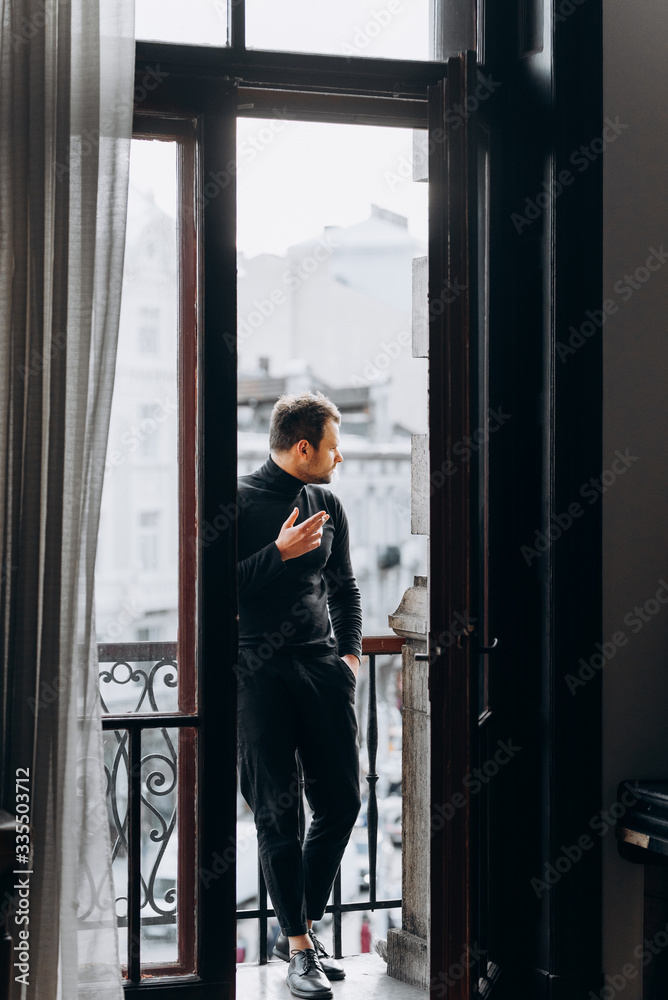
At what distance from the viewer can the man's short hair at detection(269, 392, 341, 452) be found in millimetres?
2615

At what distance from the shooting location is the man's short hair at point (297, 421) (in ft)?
8.58

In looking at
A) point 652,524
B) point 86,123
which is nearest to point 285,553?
point 652,524

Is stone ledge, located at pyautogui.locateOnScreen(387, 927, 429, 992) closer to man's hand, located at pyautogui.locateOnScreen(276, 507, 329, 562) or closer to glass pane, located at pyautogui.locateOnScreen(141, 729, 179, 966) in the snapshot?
glass pane, located at pyautogui.locateOnScreen(141, 729, 179, 966)

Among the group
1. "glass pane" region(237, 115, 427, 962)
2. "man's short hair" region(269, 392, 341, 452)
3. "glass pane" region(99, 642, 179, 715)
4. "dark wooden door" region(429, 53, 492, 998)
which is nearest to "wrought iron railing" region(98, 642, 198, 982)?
"glass pane" region(99, 642, 179, 715)

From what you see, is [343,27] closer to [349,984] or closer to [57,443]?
[57,443]

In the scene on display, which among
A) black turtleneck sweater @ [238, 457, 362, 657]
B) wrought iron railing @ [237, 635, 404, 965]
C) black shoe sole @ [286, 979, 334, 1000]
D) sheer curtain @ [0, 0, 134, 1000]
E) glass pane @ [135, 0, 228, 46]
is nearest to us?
sheer curtain @ [0, 0, 134, 1000]

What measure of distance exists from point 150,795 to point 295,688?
0.53 metres

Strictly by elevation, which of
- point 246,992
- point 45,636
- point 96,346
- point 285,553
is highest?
point 96,346

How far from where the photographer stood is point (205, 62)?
204cm

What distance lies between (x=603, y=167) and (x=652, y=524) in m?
0.91

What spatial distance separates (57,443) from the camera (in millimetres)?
1790

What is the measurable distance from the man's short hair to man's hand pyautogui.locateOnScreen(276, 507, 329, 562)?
0.25m

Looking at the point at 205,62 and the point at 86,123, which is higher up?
the point at 205,62

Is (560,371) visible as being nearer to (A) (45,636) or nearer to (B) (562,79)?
(B) (562,79)
